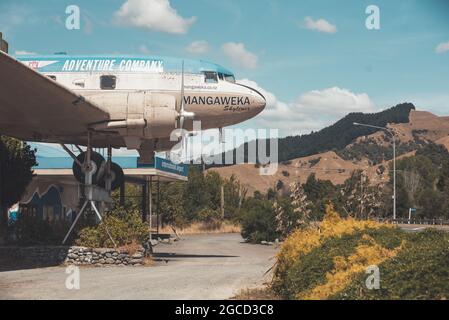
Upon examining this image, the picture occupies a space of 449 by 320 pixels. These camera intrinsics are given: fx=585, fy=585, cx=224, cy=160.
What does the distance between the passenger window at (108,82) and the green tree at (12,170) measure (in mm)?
6967

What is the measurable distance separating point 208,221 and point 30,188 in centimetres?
3053

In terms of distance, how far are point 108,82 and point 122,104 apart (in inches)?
76.6

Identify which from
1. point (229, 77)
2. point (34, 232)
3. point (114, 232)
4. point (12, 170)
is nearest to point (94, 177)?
point (114, 232)

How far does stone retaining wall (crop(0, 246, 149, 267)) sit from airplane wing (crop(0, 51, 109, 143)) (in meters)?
4.85

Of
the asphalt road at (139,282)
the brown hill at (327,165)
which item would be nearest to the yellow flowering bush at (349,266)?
the asphalt road at (139,282)

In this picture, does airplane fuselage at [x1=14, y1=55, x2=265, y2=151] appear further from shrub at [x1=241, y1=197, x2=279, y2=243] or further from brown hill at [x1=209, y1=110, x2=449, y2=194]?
brown hill at [x1=209, y1=110, x2=449, y2=194]

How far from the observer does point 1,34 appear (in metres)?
30.3

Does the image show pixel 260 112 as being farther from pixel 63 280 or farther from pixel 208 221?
pixel 208 221

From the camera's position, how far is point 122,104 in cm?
2220

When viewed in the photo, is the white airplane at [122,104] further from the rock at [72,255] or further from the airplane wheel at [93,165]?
the rock at [72,255]

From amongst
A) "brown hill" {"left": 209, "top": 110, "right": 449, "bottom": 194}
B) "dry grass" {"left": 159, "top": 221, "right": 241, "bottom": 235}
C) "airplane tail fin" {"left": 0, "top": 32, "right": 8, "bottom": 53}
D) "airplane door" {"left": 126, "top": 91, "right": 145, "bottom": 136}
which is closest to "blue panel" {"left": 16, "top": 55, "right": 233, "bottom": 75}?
"airplane door" {"left": 126, "top": 91, "right": 145, "bottom": 136}

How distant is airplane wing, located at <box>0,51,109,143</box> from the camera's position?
17.4 meters

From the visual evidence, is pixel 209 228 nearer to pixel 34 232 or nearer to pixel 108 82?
pixel 34 232
